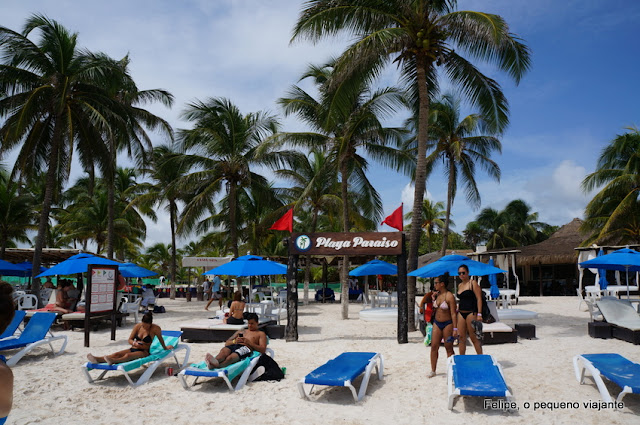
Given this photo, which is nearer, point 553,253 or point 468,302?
point 468,302

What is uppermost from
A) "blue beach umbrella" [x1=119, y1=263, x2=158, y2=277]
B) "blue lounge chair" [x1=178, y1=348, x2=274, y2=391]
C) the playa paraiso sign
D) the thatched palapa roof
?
the thatched palapa roof

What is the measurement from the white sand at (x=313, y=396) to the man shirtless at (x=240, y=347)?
396 mm

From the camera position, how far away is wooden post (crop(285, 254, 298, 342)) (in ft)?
34.6

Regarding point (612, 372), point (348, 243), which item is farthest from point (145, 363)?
point (612, 372)

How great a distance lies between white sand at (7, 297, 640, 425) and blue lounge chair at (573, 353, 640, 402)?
214mm

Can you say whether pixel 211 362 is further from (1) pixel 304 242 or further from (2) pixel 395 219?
(2) pixel 395 219

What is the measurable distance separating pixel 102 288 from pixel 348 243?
555 centimetres

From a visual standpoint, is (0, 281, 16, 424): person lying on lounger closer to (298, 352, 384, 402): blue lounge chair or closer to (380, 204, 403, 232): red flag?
(298, 352, 384, 402): blue lounge chair

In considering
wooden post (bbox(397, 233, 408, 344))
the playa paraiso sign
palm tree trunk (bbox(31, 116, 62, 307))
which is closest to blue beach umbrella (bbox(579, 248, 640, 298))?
wooden post (bbox(397, 233, 408, 344))

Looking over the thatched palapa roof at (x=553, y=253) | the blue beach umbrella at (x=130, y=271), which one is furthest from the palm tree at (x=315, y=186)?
the thatched palapa roof at (x=553, y=253)

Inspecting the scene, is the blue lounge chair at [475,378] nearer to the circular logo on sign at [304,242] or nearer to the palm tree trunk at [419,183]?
the circular logo on sign at [304,242]

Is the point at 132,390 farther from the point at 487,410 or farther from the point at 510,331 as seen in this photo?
the point at 510,331

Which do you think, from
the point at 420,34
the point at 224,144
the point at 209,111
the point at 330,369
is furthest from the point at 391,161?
the point at 330,369

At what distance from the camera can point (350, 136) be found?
1577 cm
